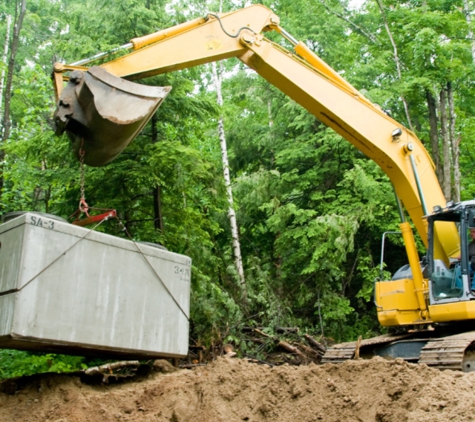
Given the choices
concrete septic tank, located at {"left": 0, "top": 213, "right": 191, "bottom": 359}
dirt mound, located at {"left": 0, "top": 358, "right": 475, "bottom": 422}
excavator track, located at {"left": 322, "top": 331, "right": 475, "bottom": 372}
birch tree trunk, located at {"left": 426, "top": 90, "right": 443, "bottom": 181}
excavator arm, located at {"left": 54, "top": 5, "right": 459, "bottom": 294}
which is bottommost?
dirt mound, located at {"left": 0, "top": 358, "right": 475, "bottom": 422}

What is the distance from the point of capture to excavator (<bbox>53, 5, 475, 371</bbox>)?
18.6 ft

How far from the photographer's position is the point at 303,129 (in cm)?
1566

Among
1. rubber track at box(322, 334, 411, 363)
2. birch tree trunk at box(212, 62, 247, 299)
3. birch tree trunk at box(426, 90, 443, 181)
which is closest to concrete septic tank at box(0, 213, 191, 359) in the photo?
rubber track at box(322, 334, 411, 363)

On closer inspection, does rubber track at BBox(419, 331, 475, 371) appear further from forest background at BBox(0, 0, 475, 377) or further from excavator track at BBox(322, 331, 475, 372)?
forest background at BBox(0, 0, 475, 377)

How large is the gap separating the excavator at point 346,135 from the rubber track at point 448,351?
0.04ft

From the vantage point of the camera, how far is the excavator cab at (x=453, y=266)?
6660 millimetres

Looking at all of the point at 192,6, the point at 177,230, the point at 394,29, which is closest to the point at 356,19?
the point at 394,29

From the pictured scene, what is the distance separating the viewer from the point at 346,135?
7.84 meters

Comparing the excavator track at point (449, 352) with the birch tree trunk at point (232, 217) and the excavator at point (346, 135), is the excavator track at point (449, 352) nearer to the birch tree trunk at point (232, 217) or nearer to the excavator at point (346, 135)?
the excavator at point (346, 135)

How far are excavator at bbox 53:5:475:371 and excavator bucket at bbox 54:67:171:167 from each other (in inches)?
0.4

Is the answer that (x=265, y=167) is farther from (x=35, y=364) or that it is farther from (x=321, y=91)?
(x=35, y=364)

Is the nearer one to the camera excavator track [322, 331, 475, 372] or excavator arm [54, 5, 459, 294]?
excavator track [322, 331, 475, 372]

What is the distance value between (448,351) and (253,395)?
7.54 ft

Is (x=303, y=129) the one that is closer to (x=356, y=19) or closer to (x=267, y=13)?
(x=356, y=19)
